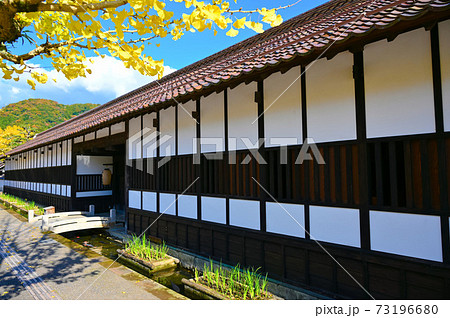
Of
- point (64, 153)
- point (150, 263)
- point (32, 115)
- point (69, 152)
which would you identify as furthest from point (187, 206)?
point (32, 115)

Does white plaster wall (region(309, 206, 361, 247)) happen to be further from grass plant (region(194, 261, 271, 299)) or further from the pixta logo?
grass plant (region(194, 261, 271, 299))

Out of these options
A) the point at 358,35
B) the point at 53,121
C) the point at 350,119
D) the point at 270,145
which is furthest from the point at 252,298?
the point at 53,121

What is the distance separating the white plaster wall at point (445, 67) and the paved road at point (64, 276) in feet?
16.0

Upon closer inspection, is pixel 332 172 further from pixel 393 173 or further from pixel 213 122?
pixel 213 122

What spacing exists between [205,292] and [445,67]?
4932 millimetres

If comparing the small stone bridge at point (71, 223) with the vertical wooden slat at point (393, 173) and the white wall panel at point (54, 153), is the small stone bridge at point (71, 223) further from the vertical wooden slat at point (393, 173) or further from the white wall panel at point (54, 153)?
the vertical wooden slat at point (393, 173)

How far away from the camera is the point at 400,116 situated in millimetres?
3916

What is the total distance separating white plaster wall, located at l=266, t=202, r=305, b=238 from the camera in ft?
16.3

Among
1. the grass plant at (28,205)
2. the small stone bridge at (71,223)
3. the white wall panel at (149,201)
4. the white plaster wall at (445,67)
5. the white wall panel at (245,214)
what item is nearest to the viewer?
the white plaster wall at (445,67)

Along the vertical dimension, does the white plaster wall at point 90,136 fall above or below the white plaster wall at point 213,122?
above

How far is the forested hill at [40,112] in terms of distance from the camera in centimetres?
4682

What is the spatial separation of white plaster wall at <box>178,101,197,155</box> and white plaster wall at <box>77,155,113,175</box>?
29.6ft

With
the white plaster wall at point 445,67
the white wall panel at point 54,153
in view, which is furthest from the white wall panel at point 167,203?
the white wall panel at point 54,153
